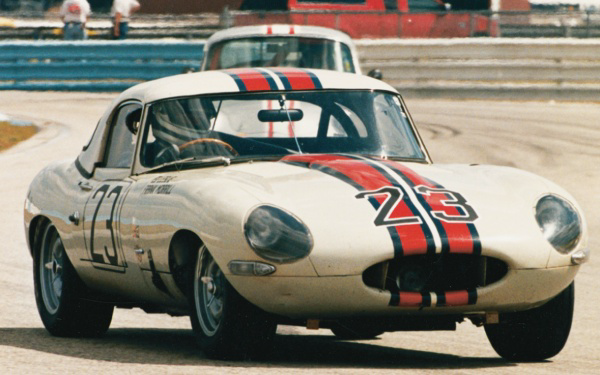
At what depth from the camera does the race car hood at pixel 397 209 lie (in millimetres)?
5160

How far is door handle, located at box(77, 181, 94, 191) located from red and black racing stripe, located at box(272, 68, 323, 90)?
1.17 metres

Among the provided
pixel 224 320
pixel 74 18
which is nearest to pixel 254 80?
pixel 224 320

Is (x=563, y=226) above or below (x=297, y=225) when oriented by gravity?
below

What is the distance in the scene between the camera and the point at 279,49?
50.1 ft

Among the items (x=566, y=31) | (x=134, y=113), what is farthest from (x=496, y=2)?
(x=134, y=113)

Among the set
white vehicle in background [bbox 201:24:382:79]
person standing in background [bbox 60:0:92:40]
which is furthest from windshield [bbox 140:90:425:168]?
person standing in background [bbox 60:0:92:40]

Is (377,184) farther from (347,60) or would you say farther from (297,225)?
(347,60)

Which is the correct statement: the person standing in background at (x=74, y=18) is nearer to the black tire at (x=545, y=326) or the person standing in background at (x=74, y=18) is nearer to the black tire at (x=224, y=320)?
the black tire at (x=224, y=320)

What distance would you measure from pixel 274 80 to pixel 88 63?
19.1m

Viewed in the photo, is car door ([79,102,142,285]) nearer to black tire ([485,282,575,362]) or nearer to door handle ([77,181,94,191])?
door handle ([77,181,94,191])

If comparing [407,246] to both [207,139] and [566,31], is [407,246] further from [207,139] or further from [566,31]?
[566,31]

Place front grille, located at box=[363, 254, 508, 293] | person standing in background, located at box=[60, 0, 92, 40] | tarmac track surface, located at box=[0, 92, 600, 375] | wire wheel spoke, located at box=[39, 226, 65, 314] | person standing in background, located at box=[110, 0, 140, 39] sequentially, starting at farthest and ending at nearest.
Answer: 1. person standing in background, located at box=[110, 0, 140, 39]
2. person standing in background, located at box=[60, 0, 92, 40]
3. wire wheel spoke, located at box=[39, 226, 65, 314]
4. tarmac track surface, located at box=[0, 92, 600, 375]
5. front grille, located at box=[363, 254, 508, 293]

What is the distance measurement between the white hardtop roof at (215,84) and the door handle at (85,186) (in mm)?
529

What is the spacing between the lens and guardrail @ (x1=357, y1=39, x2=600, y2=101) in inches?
899
